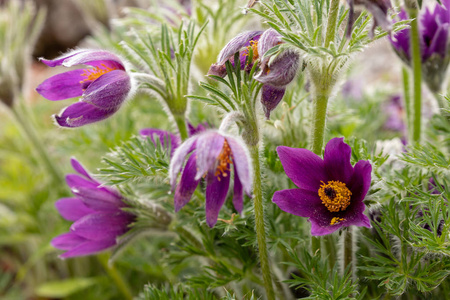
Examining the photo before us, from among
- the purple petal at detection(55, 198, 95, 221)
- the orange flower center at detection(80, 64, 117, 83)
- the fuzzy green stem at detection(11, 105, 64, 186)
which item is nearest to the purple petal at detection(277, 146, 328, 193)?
the orange flower center at detection(80, 64, 117, 83)

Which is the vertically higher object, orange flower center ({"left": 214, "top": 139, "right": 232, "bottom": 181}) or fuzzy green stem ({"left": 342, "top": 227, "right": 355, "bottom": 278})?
orange flower center ({"left": 214, "top": 139, "right": 232, "bottom": 181})

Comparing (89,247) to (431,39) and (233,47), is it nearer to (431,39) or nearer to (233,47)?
(233,47)

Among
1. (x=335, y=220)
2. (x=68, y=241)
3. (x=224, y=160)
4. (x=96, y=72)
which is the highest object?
(x=96, y=72)

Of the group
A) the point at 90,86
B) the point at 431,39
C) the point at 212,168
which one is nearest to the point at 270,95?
the point at 212,168

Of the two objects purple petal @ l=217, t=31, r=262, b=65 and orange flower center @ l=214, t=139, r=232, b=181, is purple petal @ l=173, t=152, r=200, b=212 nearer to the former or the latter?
orange flower center @ l=214, t=139, r=232, b=181

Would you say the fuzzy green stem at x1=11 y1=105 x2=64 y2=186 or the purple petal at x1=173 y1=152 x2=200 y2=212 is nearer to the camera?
the purple petal at x1=173 y1=152 x2=200 y2=212

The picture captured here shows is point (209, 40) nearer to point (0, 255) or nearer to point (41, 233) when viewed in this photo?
point (41, 233)
